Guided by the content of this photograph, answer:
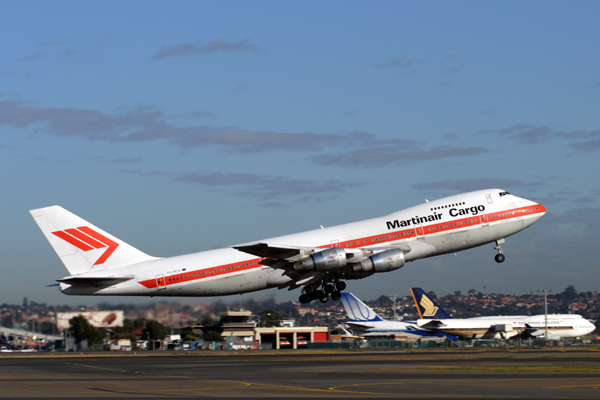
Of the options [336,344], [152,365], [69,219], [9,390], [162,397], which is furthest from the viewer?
[336,344]

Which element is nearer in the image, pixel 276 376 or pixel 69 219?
pixel 276 376

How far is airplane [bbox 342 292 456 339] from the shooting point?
102875mm

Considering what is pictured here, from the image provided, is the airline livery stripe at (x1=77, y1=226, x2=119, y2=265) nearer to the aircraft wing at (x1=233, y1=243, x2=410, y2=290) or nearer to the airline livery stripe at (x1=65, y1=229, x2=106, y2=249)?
the airline livery stripe at (x1=65, y1=229, x2=106, y2=249)

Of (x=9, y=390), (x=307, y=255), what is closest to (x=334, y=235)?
(x=307, y=255)

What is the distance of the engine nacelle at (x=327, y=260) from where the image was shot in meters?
47.7

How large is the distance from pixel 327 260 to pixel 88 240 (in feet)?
60.0

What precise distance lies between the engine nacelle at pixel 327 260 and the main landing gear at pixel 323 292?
4.53m

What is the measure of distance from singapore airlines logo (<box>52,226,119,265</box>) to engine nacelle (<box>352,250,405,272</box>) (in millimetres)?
18929

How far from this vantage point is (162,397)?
2428cm

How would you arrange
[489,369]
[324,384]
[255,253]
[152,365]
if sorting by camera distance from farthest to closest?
1. [255,253]
2. [152,365]
3. [489,369]
4. [324,384]

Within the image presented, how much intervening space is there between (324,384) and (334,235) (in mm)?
21499

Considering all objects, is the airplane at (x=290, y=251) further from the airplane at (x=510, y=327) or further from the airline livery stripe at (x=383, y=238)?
the airplane at (x=510, y=327)

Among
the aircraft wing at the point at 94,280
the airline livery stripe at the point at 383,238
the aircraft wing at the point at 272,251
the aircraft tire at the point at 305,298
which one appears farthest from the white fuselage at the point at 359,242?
the aircraft tire at the point at 305,298

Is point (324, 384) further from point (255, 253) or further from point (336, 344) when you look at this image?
point (336, 344)
